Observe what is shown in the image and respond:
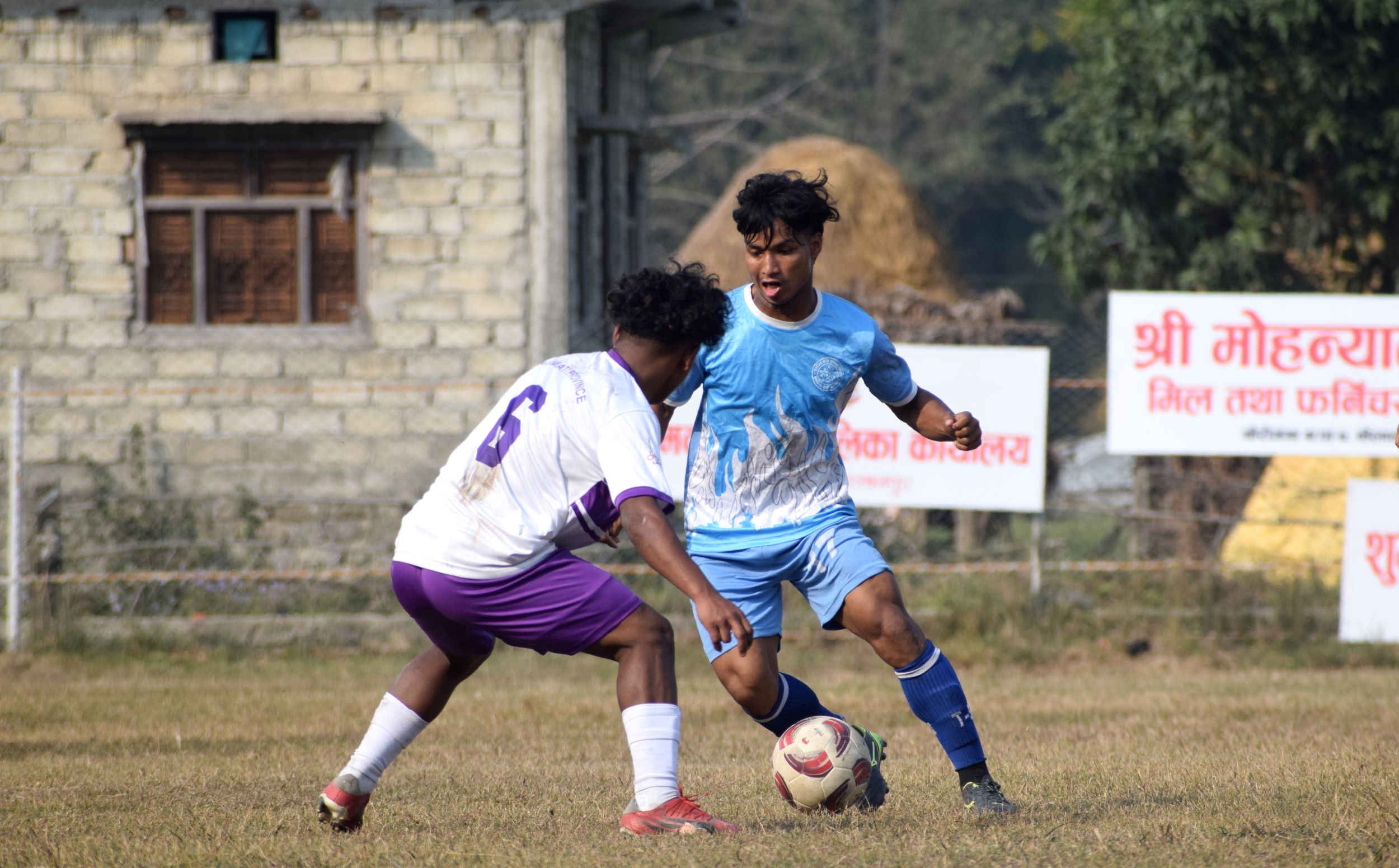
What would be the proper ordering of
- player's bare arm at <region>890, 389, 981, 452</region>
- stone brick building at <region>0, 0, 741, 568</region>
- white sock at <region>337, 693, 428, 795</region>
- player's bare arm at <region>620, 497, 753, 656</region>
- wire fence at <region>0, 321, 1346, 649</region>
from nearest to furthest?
player's bare arm at <region>620, 497, 753, 656</region>, white sock at <region>337, 693, 428, 795</region>, player's bare arm at <region>890, 389, 981, 452</region>, wire fence at <region>0, 321, 1346, 649</region>, stone brick building at <region>0, 0, 741, 568</region>

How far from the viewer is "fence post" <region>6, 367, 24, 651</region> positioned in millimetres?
9875

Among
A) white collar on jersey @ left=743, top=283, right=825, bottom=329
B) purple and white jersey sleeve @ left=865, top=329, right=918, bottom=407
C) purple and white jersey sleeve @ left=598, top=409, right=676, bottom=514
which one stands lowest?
purple and white jersey sleeve @ left=598, top=409, right=676, bottom=514

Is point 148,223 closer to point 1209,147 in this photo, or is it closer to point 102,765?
point 102,765

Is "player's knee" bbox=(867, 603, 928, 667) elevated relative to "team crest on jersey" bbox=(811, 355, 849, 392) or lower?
lower

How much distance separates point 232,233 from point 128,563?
103 inches

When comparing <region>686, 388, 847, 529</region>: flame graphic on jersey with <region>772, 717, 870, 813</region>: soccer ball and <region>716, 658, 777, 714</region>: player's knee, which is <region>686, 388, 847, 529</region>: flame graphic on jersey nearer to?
<region>716, 658, 777, 714</region>: player's knee

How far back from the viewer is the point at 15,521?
32.6ft

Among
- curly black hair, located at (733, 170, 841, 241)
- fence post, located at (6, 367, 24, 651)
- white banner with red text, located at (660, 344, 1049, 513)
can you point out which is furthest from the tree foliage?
curly black hair, located at (733, 170, 841, 241)

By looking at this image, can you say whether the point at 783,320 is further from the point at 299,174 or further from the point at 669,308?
the point at 299,174

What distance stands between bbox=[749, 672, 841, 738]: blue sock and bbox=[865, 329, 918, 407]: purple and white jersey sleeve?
1.02m

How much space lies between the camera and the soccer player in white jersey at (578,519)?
4230 millimetres

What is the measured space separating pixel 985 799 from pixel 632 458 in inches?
65.9

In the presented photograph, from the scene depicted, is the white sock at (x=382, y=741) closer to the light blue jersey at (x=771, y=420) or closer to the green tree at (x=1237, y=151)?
the light blue jersey at (x=771, y=420)

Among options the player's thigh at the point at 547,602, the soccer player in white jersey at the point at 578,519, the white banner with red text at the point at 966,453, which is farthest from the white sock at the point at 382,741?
the white banner with red text at the point at 966,453
